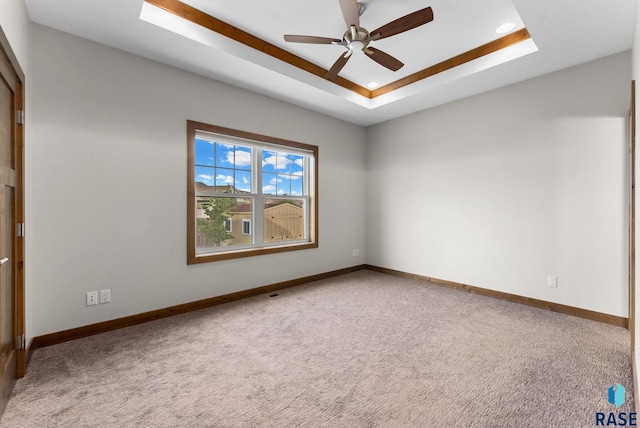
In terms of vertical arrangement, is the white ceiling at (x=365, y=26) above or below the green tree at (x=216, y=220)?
above

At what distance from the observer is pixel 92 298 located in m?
2.60

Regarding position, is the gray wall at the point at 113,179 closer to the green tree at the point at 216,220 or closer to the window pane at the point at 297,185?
the green tree at the point at 216,220

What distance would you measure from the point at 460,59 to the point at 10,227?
4.28 meters

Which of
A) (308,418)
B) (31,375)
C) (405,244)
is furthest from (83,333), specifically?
(405,244)

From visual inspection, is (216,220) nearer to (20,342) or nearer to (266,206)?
(266,206)

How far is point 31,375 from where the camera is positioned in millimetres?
1959

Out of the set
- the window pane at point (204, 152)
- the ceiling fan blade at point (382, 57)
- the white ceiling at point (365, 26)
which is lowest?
the window pane at point (204, 152)

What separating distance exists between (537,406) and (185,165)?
354 centimetres

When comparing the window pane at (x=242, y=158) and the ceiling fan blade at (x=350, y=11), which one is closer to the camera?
the ceiling fan blade at (x=350, y=11)

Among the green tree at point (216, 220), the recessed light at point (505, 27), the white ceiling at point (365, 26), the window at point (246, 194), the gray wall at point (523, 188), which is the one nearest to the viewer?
the white ceiling at point (365, 26)

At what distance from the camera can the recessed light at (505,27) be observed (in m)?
2.68

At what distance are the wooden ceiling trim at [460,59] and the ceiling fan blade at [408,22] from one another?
1382mm

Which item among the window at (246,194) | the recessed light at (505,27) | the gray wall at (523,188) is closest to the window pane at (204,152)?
the window at (246,194)

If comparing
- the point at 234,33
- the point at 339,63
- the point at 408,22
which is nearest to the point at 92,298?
the point at 234,33
